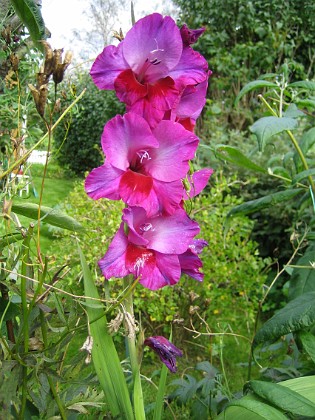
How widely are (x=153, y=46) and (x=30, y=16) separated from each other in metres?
0.19

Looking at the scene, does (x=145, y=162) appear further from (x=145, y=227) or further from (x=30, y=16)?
(x=30, y=16)

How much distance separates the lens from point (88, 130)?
9.83m

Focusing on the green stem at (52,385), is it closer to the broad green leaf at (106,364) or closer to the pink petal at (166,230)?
the broad green leaf at (106,364)

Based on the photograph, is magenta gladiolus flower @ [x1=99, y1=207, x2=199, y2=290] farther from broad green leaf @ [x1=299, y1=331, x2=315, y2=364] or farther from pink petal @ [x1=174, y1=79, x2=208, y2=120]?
broad green leaf @ [x1=299, y1=331, x2=315, y2=364]

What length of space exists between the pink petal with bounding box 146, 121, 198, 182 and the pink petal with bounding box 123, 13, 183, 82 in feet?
0.28

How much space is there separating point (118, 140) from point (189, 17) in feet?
28.1

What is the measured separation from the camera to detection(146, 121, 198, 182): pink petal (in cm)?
81

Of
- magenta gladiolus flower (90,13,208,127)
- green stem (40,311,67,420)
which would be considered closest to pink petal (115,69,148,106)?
magenta gladiolus flower (90,13,208,127)

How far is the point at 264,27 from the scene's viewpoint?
7.82 m

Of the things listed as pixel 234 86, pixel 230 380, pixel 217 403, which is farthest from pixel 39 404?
pixel 234 86

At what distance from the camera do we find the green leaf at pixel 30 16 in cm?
76

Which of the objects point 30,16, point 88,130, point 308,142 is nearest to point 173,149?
point 30,16

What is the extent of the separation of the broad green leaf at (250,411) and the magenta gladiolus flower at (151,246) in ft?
0.81

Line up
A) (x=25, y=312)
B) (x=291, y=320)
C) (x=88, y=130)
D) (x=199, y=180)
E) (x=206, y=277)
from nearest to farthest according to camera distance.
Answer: (x=25, y=312), (x=199, y=180), (x=291, y=320), (x=206, y=277), (x=88, y=130)
